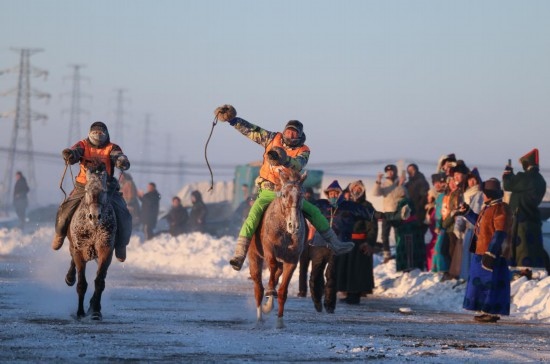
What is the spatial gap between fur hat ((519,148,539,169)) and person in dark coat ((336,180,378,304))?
3030 millimetres

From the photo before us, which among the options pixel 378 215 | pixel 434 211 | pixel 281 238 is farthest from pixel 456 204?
pixel 281 238

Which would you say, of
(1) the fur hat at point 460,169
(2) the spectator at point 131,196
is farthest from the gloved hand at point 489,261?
(2) the spectator at point 131,196

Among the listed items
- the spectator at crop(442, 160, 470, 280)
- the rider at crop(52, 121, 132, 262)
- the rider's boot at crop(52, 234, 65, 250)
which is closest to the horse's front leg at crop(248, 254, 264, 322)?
the rider at crop(52, 121, 132, 262)

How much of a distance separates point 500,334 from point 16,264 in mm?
17991

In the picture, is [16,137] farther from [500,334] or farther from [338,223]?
[500,334]

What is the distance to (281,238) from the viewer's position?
1555 centimetres

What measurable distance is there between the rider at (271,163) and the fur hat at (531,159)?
720cm

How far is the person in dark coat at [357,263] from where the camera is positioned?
21875 mm

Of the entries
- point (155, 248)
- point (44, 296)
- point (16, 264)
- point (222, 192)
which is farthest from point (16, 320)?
point (222, 192)

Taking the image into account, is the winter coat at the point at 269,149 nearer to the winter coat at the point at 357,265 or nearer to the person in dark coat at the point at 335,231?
the person in dark coat at the point at 335,231

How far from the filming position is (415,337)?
14555 millimetres

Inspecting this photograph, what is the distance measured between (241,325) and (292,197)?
185 centimetres

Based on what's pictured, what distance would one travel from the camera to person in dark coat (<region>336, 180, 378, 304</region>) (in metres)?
21.9

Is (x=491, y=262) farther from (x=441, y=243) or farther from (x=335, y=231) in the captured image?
(x=441, y=243)
